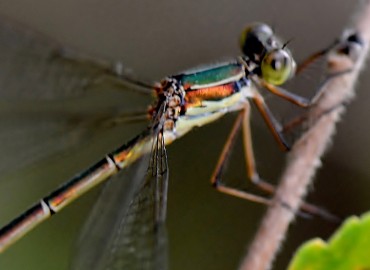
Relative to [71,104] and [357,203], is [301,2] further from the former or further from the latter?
[71,104]

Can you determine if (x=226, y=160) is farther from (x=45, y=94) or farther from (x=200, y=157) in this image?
(x=200, y=157)

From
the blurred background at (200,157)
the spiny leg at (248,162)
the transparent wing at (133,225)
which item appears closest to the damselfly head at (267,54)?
the spiny leg at (248,162)

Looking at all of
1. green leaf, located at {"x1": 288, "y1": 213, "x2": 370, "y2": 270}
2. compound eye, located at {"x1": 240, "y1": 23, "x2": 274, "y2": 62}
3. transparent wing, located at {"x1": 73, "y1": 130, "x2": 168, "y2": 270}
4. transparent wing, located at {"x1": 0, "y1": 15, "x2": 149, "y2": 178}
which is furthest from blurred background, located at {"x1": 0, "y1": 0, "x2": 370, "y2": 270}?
green leaf, located at {"x1": 288, "y1": 213, "x2": 370, "y2": 270}

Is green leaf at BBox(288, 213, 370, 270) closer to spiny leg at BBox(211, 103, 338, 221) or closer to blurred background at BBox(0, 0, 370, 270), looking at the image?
spiny leg at BBox(211, 103, 338, 221)

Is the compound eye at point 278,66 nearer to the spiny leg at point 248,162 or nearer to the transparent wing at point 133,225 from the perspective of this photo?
the spiny leg at point 248,162

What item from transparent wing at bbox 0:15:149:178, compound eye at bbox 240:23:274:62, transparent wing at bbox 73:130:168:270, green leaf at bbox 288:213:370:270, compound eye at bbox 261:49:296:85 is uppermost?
transparent wing at bbox 0:15:149:178

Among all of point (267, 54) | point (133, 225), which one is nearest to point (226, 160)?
point (267, 54)
